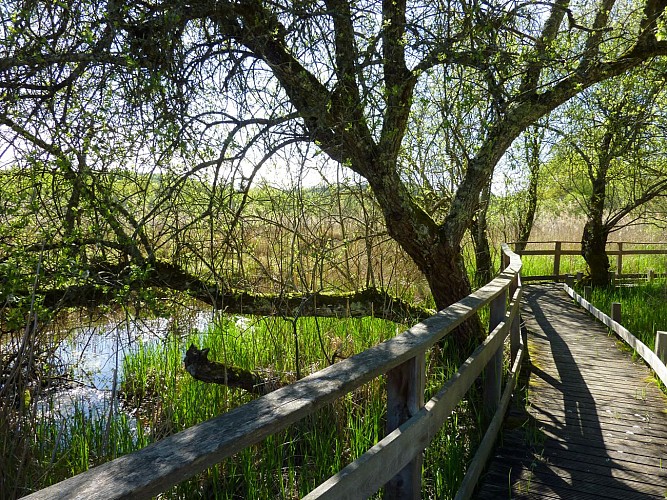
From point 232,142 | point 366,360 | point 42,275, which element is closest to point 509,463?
point 366,360

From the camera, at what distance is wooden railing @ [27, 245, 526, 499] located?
1064 mm

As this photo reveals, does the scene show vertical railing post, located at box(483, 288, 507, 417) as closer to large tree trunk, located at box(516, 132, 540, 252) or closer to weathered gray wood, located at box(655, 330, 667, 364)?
weathered gray wood, located at box(655, 330, 667, 364)

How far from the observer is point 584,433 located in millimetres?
4355

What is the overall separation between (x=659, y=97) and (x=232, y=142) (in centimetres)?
914

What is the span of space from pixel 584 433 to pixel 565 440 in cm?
26

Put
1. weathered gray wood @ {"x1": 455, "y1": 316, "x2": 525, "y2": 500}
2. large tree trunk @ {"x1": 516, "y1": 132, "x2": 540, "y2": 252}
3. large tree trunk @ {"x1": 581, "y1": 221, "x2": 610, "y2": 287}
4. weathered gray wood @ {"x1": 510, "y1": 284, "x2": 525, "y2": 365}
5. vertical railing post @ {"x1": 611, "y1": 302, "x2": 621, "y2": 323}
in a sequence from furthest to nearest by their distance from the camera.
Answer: large tree trunk @ {"x1": 581, "y1": 221, "x2": 610, "y2": 287} → large tree trunk @ {"x1": 516, "y1": 132, "x2": 540, "y2": 252} → vertical railing post @ {"x1": 611, "y1": 302, "x2": 621, "y2": 323} → weathered gray wood @ {"x1": 510, "y1": 284, "x2": 525, "y2": 365} → weathered gray wood @ {"x1": 455, "y1": 316, "x2": 525, "y2": 500}

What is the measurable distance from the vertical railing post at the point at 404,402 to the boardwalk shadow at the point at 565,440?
51.0 inches

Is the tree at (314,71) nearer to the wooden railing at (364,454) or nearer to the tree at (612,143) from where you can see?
the wooden railing at (364,454)

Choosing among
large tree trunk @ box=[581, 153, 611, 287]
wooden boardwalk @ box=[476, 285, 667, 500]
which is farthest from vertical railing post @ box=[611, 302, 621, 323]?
large tree trunk @ box=[581, 153, 611, 287]

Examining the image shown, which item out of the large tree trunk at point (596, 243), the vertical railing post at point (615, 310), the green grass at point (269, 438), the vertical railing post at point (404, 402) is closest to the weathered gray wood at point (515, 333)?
the green grass at point (269, 438)

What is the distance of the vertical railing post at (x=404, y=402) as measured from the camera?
236 centimetres

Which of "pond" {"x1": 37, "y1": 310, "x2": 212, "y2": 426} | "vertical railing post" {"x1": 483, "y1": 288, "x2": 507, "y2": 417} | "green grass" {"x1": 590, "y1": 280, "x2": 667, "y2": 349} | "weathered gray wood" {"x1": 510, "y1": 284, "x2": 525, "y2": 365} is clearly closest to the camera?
"vertical railing post" {"x1": 483, "y1": 288, "x2": 507, "y2": 417}

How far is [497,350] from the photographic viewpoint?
14.0 ft

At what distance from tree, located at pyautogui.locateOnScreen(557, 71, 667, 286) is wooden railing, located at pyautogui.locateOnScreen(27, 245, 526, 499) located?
805 cm
